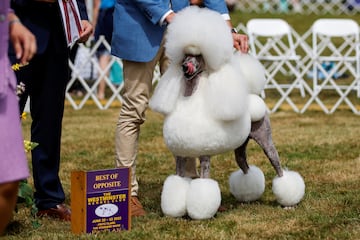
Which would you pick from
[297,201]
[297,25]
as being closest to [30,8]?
[297,201]

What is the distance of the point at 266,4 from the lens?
25.8m

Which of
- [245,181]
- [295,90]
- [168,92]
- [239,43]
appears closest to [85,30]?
[168,92]

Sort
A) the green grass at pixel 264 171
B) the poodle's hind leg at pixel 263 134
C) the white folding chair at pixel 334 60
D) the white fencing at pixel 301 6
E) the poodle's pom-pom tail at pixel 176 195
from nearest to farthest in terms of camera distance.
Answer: the green grass at pixel 264 171
the poodle's pom-pom tail at pixel 176 195
the poodle's hind leg at pixel 263 134
the white folding chair at pixel 334 60
the white fencing at pixel 301 6

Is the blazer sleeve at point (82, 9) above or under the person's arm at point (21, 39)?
under

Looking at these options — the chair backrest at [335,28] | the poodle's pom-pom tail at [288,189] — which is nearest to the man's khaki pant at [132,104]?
the poodle's pom-pom tail at [288,189]

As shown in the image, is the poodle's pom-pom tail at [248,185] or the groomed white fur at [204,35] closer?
the groomed white fur at [204,35]

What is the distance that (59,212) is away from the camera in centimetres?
525

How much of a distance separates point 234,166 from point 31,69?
2.35m

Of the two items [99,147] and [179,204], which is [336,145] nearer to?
[99,147]

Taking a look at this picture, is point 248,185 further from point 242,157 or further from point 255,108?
point 255,108

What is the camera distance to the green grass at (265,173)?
4.76 meters

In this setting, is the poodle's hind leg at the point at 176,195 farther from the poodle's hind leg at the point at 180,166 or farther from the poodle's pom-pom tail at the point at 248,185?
the poodle's pom-pom tail at the point at 248,185

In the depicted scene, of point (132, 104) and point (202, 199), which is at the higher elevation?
point (132, 104)

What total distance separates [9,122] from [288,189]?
2.53 m
